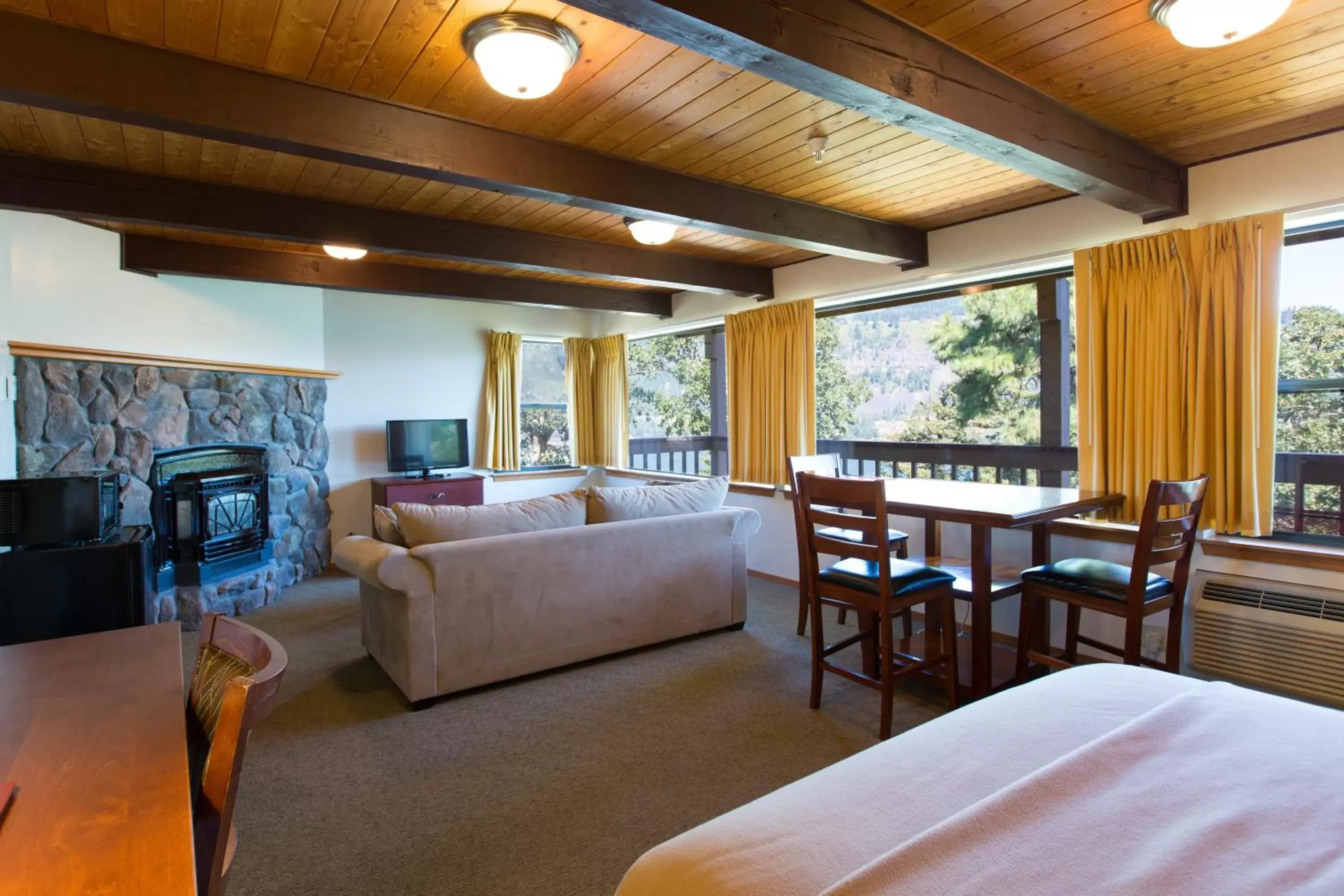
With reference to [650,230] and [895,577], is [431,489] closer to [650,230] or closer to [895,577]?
[650,230]

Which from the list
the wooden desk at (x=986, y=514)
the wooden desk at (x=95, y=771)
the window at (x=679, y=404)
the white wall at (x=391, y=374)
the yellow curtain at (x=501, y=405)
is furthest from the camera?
the yellow curtain at (x=501, y=405)

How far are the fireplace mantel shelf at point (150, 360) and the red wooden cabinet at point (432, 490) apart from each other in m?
1.00

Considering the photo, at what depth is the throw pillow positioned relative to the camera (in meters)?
3.07

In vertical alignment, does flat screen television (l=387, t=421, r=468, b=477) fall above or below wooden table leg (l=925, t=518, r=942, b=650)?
above

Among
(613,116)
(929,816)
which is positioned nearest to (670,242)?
(613,116)

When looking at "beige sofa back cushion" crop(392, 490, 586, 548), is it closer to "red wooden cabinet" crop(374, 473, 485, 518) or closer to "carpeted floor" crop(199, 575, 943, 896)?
"carpeted floor" crop(199, 575, 943, 896)

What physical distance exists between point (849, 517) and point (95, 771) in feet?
7.35

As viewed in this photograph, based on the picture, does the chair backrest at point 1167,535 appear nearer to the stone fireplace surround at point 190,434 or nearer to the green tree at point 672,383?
the green tree at point 672,383

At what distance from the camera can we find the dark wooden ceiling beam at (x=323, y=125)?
1888mm

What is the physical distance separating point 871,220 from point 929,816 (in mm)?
3544

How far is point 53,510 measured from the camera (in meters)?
2.76

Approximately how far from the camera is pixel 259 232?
332cm

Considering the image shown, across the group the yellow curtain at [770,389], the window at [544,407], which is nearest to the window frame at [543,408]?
the window at [544,407]

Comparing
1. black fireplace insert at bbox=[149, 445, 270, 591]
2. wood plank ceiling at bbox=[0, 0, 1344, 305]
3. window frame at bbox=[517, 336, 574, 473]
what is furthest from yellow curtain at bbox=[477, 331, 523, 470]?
wood plank ceiling at bbox=[0, 0, 1344, 305]
